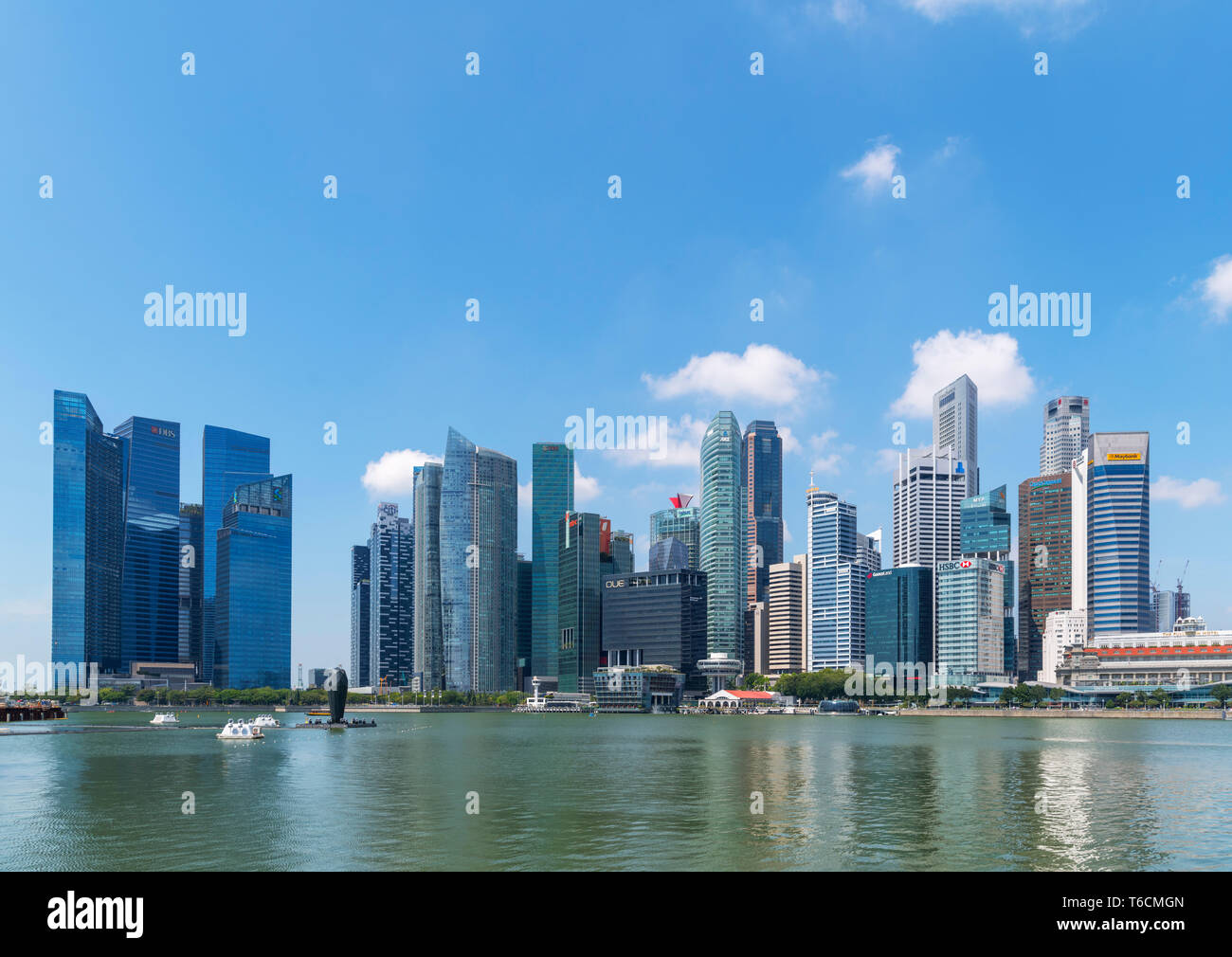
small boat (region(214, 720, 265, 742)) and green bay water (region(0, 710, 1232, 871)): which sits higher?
green bay water (region(0, 710, 1232, 871))

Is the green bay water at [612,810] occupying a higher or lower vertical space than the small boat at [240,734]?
higher

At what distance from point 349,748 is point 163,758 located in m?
26.4

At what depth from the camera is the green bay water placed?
49188mm

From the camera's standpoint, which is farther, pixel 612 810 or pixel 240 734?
pixel 240 734

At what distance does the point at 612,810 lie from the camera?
2594 inches

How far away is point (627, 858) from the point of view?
1902 inches

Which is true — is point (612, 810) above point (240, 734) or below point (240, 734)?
above

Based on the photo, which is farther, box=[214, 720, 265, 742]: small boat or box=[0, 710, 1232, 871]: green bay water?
box=[214, 720, 265, 742]: small boat

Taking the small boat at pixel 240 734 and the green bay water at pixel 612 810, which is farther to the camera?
the small boat at pixel 240 734

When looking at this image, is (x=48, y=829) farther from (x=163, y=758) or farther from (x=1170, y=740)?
(x=1170, y=740)

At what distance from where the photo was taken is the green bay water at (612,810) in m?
49.2
